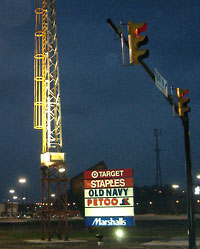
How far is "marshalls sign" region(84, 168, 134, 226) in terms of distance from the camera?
2870cm

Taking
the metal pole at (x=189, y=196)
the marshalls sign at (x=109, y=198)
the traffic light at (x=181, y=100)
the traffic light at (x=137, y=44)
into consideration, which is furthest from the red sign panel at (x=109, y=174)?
the traffic light at (x=137, y=44)

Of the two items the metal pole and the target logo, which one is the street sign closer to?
the metal pole

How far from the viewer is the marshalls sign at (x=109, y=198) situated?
28703 mm

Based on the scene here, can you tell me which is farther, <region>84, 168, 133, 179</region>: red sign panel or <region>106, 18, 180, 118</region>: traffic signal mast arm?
<region>84, 168, 133, 179</region>: red sign panel

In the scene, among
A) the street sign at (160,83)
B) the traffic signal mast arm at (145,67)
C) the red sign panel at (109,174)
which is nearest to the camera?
the traffic signal mast arm at (145,67)

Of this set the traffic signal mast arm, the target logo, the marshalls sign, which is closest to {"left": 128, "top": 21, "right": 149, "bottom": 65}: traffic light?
the traffic signal mast arm

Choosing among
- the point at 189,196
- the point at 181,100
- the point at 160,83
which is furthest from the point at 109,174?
the point at 160,83

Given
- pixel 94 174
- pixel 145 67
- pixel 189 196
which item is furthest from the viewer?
pixel 94 174

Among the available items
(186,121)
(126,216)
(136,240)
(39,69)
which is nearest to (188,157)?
(186,121)

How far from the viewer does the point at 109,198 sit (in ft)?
95.3

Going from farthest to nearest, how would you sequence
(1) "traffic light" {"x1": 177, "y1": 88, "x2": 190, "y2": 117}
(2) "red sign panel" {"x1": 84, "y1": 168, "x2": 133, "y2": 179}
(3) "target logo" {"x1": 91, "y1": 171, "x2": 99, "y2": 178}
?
(3) "target logo" {"x1": 91, "y1": 171, "x2": 99, "y2": 178}, (2) "red sign panel" {"x1": 84, "y1": 168, "x2": 133, "y2": 179}, (1) "traffic light" {"x1": 177, "y1": 88, "x2": 190, "y2": 117}

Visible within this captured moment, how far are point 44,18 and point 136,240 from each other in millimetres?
22204

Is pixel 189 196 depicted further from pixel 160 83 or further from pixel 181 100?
pixel 160 83

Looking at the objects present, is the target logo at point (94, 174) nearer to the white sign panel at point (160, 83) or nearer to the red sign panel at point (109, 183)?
the red sign panel at point (109, 183)
